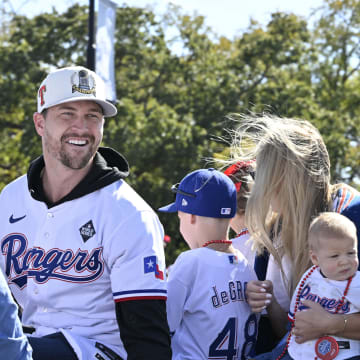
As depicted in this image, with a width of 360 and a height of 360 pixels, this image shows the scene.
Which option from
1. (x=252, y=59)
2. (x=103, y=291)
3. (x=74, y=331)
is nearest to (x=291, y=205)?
(x=103, y=291)

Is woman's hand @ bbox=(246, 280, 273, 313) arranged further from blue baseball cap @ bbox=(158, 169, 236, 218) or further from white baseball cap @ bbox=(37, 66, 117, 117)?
white baseball cap @ bbox=(37, 66, 117, 117)

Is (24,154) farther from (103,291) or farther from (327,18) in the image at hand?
(103,291)

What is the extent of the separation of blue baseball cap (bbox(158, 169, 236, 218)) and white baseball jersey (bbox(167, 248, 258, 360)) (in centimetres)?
24

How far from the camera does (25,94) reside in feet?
58.0

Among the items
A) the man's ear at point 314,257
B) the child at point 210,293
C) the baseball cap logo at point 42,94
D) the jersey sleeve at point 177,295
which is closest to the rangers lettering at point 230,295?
the child at point 210,293

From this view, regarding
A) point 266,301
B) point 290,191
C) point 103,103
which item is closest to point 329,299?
point 266,301

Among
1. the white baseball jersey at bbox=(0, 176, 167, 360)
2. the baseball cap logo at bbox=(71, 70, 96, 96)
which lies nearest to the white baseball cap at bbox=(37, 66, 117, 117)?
the baseball cap logo at bbox=(71, 70, 96, 96)

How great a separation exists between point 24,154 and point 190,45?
6.31m

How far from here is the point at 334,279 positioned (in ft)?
9.89

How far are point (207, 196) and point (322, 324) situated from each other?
95 cm

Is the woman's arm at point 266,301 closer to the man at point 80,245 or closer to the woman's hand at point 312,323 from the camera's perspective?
the woman's hand at point 312,323

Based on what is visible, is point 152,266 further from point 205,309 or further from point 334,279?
point 334,279

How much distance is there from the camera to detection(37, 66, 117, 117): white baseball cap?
11.4 ft

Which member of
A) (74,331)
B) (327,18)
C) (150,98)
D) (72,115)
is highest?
(327,18)
